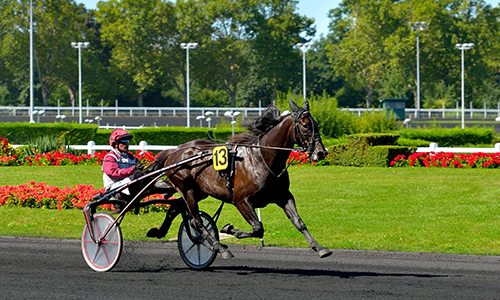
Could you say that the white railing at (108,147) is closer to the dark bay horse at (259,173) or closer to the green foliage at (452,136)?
the green foliage at (452,136)

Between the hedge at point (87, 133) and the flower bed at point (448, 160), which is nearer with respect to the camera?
the flower bed at point (448, 160)

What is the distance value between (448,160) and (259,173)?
12399mm

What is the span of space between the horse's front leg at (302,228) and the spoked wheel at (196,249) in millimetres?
1232

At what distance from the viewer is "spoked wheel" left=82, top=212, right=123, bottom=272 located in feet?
24.6

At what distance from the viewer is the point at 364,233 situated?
33.6 feet

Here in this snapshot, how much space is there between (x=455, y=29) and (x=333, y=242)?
59251 mm

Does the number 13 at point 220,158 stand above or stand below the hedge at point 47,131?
below

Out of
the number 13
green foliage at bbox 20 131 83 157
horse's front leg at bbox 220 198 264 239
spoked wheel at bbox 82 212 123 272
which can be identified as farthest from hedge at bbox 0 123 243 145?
horse's front leg at bbox 220 198 264 239

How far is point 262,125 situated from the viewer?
7.47m

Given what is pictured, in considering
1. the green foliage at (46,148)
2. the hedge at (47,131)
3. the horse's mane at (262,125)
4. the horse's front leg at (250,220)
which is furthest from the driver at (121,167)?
the hedge at (47,131)

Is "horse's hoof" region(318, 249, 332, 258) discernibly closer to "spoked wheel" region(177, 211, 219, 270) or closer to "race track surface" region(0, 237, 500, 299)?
"race track surface" region(0, 237, 500, 299)

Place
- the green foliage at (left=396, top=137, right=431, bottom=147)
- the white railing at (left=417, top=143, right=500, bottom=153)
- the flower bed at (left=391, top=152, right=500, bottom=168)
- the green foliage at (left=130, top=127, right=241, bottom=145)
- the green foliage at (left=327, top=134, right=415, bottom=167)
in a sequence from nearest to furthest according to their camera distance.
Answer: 1. the flower bed at (left=391, top=152, right=500, bottom=168)
2. the white railing at (left=417, top=143, right=500, bottom=153)
3. the green foliage at (left=327, top=134, right=415, bottom=167)
4. the green foliage at (left=396, top=137, right=431, bottom=147)
5. the green foliage at (left=130, top=127, right=241, bottom=145)

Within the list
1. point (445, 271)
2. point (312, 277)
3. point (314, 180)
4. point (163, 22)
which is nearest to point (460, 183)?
point (314, 180)

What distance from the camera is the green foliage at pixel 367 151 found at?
18250mm
